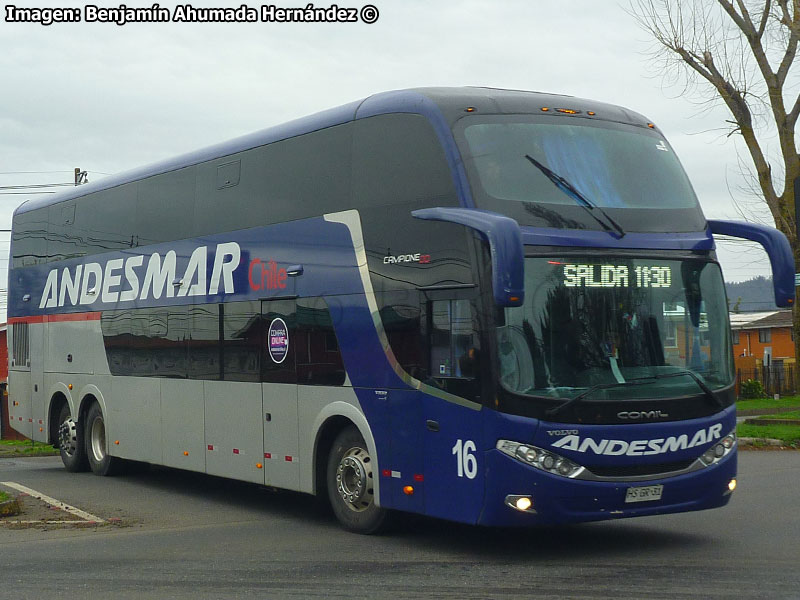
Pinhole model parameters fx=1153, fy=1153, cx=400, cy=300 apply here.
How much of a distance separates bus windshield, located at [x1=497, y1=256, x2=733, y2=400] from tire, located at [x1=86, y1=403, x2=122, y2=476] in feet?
31.1

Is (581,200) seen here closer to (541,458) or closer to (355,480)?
(541,458)

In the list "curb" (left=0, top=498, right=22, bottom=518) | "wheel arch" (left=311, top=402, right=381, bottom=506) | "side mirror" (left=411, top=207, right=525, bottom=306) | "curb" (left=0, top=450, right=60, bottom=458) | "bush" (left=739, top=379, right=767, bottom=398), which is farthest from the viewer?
"bush" (left=739, top=379, right=767, bottom=398)

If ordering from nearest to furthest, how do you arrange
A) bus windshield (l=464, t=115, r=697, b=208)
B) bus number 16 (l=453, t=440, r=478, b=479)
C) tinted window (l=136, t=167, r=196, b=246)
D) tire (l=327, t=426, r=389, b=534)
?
bus number 16 (l=453, t=440, r=478, b=479)
bus windshield (l=464, t=115, r=697, b=208)
tire (l=327, t=426, r=389, b=534)
tinted window (l=136, t=167, r=196, b=246)

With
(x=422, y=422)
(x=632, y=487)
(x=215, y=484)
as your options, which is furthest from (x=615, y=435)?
(x=215, y=484)

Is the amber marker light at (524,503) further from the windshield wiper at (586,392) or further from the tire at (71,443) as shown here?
the tire at (71,443)

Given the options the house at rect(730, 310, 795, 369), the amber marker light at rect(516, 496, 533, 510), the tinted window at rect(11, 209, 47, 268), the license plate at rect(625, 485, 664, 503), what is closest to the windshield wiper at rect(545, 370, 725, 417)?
the amber marker light at rect(516, 496, 533, 510)

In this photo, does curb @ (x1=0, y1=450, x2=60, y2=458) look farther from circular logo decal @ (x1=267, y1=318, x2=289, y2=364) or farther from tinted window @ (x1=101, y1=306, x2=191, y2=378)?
circular logo decal @ (x1=267, y1=318, x2=289, y2=364)

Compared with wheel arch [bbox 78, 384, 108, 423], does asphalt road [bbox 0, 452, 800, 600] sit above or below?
below

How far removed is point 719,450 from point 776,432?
1356 centimetres

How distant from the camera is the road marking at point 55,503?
42.3 ft

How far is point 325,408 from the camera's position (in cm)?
1153

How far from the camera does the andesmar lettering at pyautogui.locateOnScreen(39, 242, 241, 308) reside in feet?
44.5

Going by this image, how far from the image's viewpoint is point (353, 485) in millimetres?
11172

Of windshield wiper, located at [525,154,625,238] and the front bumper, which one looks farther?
windshield wiper, located at [525,154,625,238]
